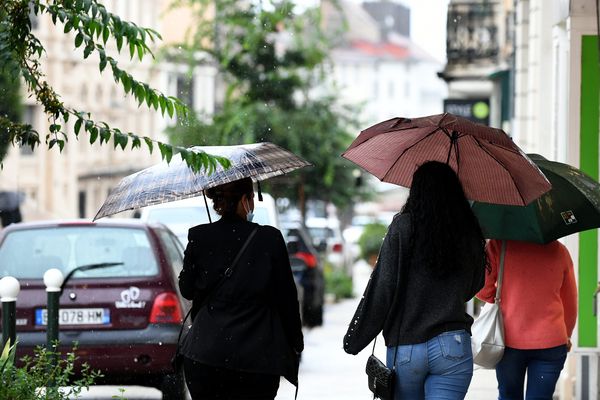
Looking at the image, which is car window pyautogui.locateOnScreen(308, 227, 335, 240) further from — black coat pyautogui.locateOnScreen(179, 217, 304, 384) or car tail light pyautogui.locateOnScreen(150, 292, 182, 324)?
black coat pyautogui.locateOnScreen(179, 217, 304, 384)

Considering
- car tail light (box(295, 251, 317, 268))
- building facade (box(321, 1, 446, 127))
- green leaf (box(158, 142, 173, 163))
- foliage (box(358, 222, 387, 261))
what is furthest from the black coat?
building facade (box(321, 1, 446, 127))

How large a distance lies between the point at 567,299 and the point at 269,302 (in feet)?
5.66

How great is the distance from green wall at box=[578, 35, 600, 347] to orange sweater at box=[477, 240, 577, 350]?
2.84 meters

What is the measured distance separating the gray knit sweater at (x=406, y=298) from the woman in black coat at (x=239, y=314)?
14.7 inches

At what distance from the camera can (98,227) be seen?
1020 cm

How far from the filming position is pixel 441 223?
18.2ft

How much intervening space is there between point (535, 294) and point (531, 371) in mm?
384

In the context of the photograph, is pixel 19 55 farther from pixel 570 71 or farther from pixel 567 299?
pixel 570 71

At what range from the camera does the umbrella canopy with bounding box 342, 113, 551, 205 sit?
636 cm

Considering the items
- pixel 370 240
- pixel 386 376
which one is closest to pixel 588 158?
pixel 386 376

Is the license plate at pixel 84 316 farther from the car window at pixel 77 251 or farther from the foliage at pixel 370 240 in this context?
the foliage at pixel 370 240

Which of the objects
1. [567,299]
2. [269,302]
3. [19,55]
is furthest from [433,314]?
[19,55]

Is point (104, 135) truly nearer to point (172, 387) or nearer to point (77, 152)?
point (172, 387)

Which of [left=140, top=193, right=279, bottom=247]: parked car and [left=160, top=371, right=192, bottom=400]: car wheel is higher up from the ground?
[left=140, top=193, right=279, bottom=247]: parked car
